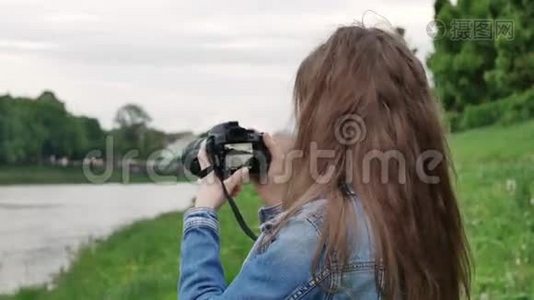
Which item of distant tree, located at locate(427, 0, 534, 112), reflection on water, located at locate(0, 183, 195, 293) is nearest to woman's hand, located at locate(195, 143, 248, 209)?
reflection on water, located at locate(0, 183, 195, 293)

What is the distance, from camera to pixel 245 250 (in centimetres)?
953

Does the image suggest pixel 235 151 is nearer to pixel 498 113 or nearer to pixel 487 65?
pixel 498 113

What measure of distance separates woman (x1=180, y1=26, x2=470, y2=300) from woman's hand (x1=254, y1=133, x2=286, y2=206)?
60 millimetres

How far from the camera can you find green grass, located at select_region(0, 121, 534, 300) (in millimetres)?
6261

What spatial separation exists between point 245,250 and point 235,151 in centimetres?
738

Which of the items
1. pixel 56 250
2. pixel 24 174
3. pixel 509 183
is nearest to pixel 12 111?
pixel 24 174

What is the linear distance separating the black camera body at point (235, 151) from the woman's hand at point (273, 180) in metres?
0.01

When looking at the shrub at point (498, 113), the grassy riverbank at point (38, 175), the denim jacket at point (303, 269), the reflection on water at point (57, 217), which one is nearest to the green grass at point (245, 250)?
the reflection on water at point (57, 217)

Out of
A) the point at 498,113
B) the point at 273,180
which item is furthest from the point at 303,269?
the point at 498,113

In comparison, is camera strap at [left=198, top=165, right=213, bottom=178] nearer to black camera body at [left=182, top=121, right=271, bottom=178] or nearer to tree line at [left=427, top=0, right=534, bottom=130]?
black camera body at [left=182, top=121, right=271, bottom=178]

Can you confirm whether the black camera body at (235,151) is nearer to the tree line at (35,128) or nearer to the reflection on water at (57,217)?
the reflection on water at (57,217)

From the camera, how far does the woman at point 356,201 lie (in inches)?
74.4

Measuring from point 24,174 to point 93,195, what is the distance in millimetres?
6367

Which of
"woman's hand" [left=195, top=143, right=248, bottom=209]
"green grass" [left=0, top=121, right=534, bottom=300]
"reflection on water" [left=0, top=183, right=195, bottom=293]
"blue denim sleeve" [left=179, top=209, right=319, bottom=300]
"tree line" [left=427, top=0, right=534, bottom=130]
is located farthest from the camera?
"tree line" [left=427, top=0, right=534, bottom=130]
